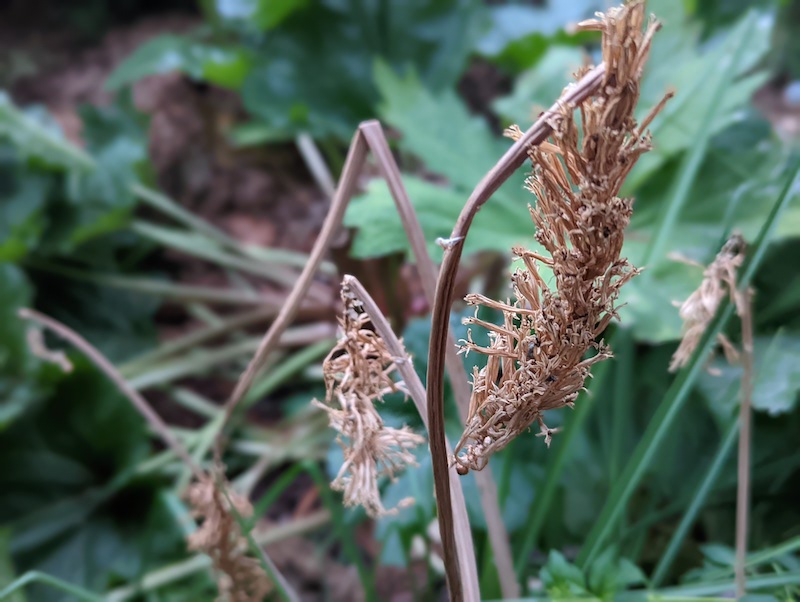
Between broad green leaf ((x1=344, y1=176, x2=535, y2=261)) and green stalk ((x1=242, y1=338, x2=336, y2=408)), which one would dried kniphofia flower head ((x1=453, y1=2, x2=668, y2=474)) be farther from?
green stalk ((x1=242, y1=338, x2=336, y2=408))

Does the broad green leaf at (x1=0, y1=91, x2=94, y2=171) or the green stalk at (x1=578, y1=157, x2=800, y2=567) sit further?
the broad green leaf at (x1=0, y1=91, x2=94, y2=171)

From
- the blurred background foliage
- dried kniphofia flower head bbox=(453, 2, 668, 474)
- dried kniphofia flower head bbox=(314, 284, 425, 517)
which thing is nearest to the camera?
dried kniphofia flower head bbox=(453, 2, 668, 474)

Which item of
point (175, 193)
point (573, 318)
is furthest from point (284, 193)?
point (573, 318)

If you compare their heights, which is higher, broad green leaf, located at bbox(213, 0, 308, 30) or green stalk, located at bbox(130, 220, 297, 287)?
broad green leaf, located at bbox(213, 0, 308, 30)

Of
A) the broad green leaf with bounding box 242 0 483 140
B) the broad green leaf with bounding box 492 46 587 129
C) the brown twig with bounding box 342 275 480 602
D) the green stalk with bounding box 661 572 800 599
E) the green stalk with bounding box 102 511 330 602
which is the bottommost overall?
the green stalk with bounding box 102 511 330 602

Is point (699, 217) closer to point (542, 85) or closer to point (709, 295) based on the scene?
point (542, 85)

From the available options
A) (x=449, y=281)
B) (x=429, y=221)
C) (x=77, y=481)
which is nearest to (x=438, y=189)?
(x=429, y=221)

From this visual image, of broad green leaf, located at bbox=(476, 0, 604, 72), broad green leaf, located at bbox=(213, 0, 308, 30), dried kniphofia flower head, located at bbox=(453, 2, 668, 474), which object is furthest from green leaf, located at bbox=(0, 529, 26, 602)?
broad green leaf, located at bbox=(476, 0, 604, 72)
